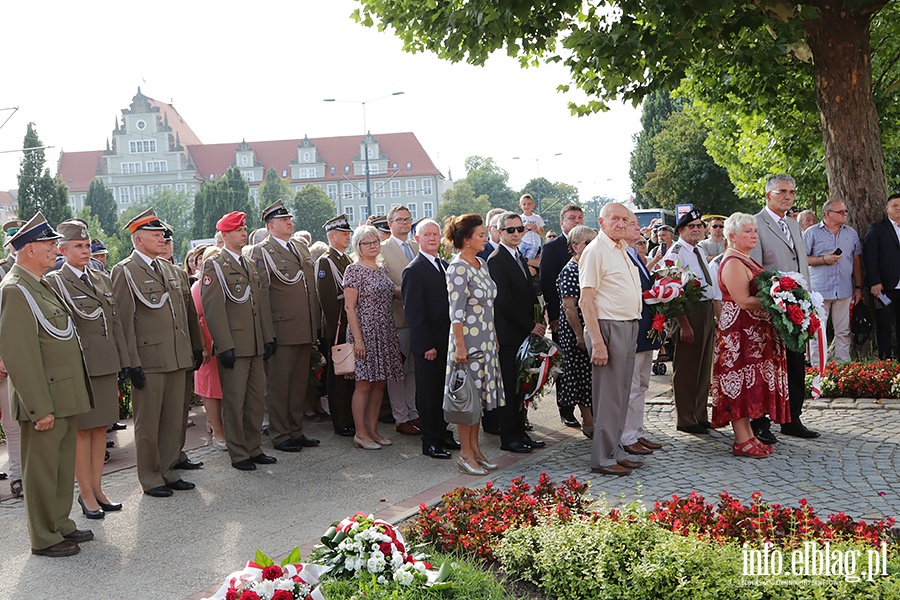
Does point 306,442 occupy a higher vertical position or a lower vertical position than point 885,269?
lower

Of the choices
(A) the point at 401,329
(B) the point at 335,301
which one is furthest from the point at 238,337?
(A) the point at 401,329

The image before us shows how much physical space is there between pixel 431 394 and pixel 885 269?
649 cm

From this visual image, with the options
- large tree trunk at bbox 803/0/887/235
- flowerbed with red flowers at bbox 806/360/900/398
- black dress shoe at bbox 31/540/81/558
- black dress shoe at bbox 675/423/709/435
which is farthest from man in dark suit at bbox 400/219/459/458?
large tree trunk at bbox 803/0/887/235

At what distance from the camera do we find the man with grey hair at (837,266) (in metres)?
11.4

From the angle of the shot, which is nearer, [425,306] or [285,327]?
[425,306]

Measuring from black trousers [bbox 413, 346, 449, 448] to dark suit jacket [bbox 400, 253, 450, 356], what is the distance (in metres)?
0.07

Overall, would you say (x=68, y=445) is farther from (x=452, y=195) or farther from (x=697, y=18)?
(x=452, y=195)

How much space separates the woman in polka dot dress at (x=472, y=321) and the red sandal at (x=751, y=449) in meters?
2.11

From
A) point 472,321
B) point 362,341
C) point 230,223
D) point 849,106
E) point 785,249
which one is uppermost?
point 849,106

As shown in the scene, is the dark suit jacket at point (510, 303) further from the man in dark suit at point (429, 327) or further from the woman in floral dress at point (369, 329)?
the woman in floral dress at point (369, 329)

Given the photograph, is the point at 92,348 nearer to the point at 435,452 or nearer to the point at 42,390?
the point at 42,390

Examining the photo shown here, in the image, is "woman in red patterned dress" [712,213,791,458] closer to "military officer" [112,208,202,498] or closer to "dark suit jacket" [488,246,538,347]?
"dark suit jacket" [488,246,538,347]

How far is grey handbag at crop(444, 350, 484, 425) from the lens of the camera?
7.44 m

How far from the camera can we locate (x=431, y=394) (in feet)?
27.7
